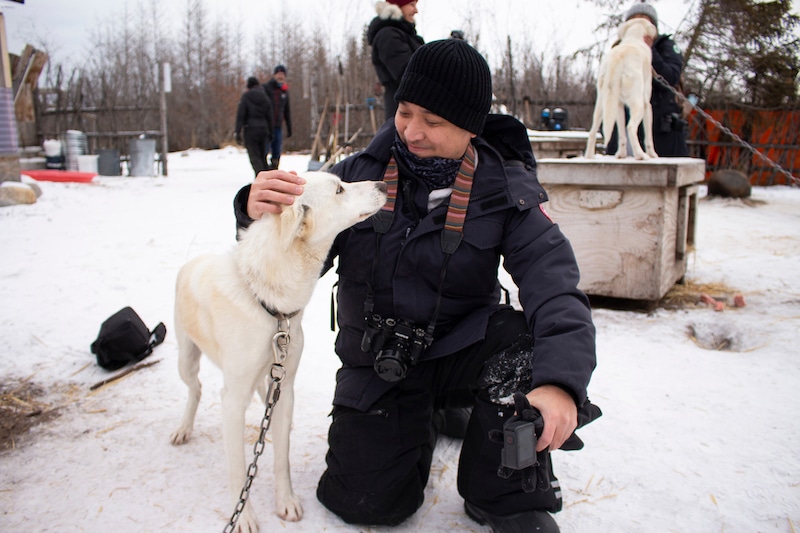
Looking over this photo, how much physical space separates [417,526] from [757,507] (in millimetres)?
1197

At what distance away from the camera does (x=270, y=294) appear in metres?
1.89

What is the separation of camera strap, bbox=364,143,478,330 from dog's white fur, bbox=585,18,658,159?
3043mm

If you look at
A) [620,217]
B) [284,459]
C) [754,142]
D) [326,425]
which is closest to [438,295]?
[284,459]

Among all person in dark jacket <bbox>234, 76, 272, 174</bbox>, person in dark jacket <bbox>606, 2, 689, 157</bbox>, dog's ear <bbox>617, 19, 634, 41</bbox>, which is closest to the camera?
dog's ear <bbox>617, 19, 634, 41</bbox>

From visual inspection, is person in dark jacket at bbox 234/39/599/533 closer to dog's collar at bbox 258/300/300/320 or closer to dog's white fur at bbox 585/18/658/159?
dog's collar at bbox 258/300/300/320

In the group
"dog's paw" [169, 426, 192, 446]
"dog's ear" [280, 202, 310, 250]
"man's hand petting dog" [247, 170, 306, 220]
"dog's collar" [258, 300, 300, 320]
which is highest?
"man's hand petting dog" [247, 170, 306, 220]

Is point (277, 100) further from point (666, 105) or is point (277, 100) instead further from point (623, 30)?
point (623, 30)

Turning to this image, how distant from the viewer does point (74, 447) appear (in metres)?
2.36

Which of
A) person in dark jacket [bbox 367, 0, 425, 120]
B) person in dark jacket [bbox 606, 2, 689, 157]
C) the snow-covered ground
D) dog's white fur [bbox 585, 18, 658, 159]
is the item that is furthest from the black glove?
person in dark jacket [bbox 606, 2, 689, 157]

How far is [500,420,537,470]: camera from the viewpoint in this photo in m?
1.20

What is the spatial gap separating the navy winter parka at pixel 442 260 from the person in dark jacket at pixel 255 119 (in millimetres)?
7751

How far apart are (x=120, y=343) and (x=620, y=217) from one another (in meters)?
3.32

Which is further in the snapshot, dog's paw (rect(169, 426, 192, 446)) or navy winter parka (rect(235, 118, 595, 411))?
dog's paw (rect(169, 426, 192, 446))

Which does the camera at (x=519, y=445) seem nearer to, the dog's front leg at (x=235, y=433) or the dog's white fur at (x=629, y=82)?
the dog's front leg at (x=235, y=433)
